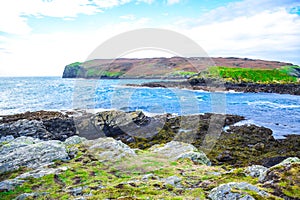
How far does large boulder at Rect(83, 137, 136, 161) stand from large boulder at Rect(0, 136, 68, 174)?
1.63 m

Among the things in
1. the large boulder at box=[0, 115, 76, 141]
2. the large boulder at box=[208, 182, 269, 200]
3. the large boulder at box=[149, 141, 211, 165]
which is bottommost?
the large boulder at box=[0, 115, 76, 141]

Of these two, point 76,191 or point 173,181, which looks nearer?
point 76,191

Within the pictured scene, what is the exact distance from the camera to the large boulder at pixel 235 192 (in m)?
6.95

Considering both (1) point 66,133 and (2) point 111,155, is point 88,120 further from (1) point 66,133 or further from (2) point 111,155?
(2) point 111,155

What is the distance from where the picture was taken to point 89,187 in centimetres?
914

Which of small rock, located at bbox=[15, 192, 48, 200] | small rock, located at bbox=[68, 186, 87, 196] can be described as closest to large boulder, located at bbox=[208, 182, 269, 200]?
small rock, located at bbox=[68, 186, 87, 196]

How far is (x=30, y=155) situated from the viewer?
1189 centimetres

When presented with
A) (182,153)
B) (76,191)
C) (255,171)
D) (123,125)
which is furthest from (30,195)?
(123,125)

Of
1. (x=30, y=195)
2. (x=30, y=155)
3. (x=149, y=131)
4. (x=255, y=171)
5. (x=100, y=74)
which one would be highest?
(x=100, y=74)

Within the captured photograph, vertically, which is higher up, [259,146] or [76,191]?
[76,191]

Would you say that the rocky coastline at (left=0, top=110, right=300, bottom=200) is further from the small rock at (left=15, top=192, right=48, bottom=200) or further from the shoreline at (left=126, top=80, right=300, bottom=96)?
the shoreline at (left=126, top=80, right=300, bottom=96)

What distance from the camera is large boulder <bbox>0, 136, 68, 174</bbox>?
11343mm

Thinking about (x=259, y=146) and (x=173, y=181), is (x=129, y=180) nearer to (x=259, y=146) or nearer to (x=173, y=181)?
(x=173, y=181)

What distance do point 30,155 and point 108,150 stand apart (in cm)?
387
